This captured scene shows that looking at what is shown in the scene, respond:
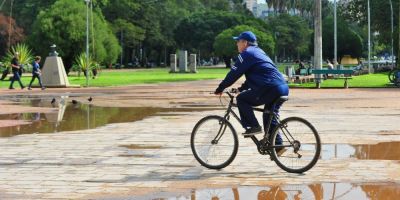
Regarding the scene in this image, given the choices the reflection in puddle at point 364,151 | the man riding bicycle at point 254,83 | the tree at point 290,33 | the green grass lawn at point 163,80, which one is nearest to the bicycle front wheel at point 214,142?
the man riding bicycle at point 254,83

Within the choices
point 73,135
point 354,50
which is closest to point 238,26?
point 354,50

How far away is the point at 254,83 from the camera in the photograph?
8211 millimetres

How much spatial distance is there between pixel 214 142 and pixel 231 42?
283 ft

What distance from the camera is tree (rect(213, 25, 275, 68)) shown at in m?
94.0

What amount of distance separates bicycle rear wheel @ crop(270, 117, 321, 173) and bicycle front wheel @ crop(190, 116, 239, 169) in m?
0.57

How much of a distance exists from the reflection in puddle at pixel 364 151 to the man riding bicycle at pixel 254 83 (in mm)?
1462

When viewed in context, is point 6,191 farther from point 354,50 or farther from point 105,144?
point 354,50

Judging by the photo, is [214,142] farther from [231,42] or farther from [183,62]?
[231,42]

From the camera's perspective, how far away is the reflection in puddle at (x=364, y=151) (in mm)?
9227

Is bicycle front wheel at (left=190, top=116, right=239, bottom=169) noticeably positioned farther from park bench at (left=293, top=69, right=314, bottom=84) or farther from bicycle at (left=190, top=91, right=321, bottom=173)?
park bench at (left=293, top=69, right=314, bottom=84)

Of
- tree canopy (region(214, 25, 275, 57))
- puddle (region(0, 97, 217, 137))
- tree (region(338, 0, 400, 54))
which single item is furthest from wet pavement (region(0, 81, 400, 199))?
tree canopy (region(214, 25, 275, 57))

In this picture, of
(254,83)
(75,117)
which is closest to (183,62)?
(75,117)

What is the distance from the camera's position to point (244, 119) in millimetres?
8391

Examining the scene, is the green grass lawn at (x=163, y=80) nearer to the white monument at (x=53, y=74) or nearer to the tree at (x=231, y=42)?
the white monument at (x=53, y=74)
